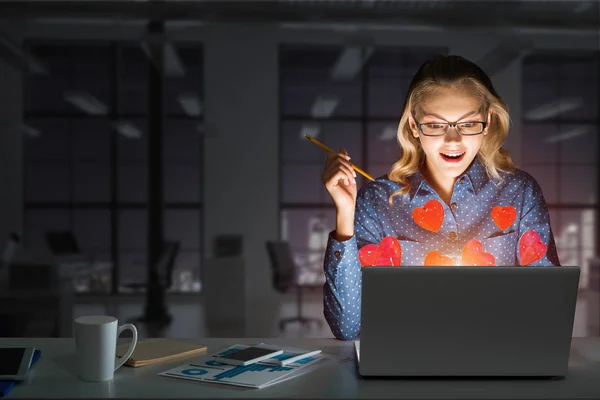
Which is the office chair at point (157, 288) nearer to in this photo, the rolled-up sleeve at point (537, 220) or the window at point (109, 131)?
the window at point (109, 131)

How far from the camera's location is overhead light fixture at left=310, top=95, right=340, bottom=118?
233 inches

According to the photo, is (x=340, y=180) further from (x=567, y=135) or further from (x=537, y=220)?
(x=567, y=135)

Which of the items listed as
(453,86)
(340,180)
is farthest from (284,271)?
(340,180)

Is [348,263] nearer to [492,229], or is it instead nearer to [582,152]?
[492,229]

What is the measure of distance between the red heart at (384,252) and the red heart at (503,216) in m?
0.28

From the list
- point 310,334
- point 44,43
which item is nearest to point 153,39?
A: point 44,43

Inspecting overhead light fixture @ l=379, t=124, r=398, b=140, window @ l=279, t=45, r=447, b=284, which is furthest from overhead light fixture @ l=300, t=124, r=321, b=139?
overhead light fixture @ l=379, t=124, r=398, b=140

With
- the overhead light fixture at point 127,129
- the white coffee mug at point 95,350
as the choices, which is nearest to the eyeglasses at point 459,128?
the white coffee mug at point 95,350

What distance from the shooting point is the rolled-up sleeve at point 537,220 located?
72.2 inches

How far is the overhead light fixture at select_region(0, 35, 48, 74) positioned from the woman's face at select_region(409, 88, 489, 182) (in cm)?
457

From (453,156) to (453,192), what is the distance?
0.11 m

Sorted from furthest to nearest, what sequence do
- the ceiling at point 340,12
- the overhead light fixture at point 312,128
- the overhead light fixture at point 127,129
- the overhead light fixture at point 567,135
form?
1. the overhead light fixture at point 567,135
2. the overhead light fixture at point 312,128
3. the overhead light fixture at point 127,129
4. the ceiling at point 340,12

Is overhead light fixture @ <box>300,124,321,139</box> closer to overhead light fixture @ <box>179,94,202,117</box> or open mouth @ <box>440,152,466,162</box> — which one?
overhead light fixture @ <box>179,94,202,117</box>

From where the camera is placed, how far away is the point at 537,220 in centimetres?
185
